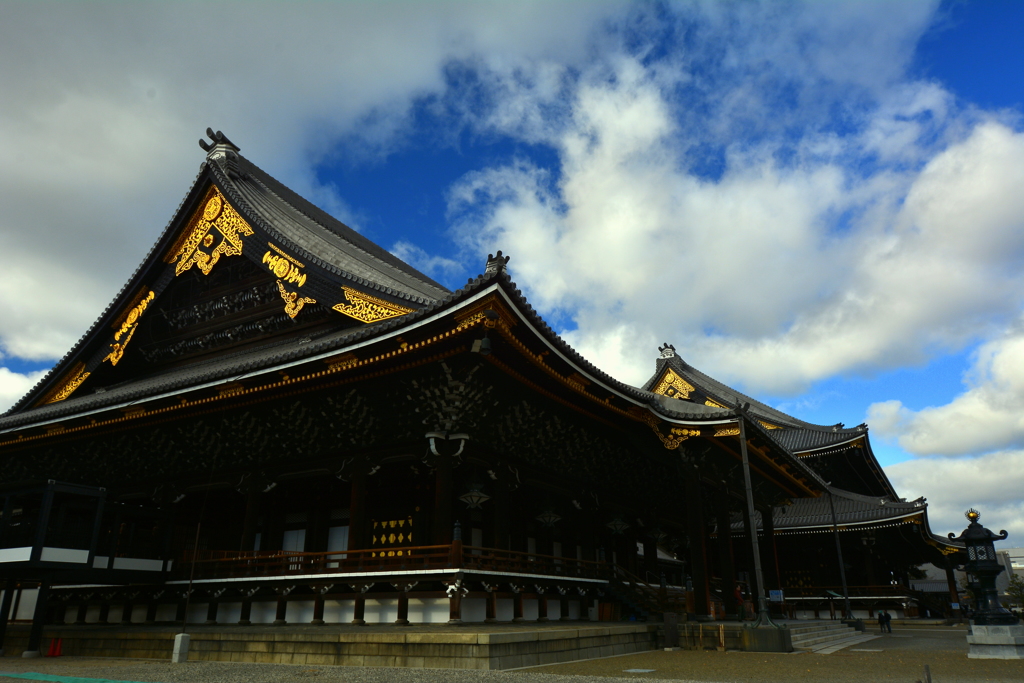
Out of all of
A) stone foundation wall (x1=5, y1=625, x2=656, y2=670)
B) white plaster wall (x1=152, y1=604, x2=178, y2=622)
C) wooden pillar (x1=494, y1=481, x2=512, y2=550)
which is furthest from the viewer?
white plaster wall (x1=152, y1=604, x2=178, y2=622)

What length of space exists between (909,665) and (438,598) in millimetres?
8279

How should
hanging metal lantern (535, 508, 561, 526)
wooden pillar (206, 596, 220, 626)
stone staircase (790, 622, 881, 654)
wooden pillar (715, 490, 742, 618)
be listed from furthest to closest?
wooden pillar (715, 490, 742, 618), hanging metal lantern (535, 508, 561, 526), wooden pillar (206, 596, 220, 626), stone staircase (790, 622, 881, 654)

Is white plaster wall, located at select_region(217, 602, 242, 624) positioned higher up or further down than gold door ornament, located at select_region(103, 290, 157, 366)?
further down

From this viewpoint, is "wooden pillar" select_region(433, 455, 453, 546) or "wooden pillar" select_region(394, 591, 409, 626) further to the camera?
"wooden pillar" select_region(433, 455, 453, 546)

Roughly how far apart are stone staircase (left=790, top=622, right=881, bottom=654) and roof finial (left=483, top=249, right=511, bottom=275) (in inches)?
395

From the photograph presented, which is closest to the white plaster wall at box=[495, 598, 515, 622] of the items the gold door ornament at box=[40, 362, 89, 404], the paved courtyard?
the paved courtyard

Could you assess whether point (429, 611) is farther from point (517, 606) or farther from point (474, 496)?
point (474, 496)

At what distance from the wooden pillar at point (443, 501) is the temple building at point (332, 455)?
45 millimetres

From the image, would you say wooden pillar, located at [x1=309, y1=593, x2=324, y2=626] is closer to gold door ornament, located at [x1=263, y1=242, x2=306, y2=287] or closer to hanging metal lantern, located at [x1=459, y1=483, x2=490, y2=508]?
hanging metal lantern, located at [x1=459, y1=483, x2=490, y2=508]

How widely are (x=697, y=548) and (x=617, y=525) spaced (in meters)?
3.54

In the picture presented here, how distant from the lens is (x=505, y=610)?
14.6 metres

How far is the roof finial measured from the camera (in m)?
11.6

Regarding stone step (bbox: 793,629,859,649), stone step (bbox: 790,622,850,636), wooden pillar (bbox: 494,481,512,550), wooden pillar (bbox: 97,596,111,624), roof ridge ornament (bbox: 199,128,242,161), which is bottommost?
stone step (bbox: 793,629,859,649)

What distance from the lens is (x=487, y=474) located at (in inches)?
640
